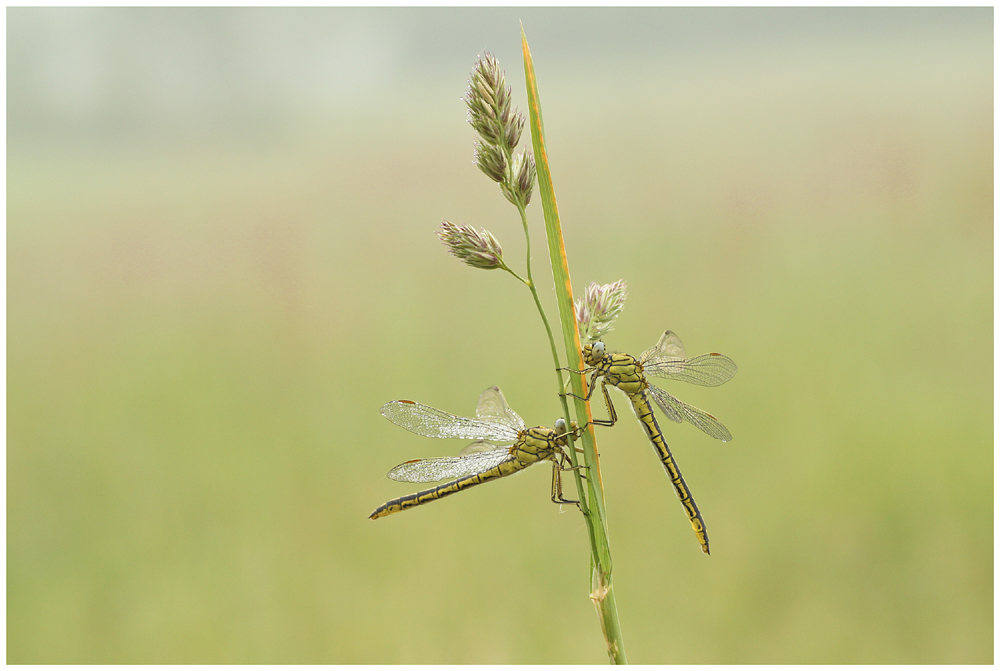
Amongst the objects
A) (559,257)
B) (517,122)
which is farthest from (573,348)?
(517,122)

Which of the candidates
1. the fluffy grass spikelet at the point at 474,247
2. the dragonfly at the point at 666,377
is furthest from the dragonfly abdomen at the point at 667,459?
the fluffy grass spikelet at the point at 474,247

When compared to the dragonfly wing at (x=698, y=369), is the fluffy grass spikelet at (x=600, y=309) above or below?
above

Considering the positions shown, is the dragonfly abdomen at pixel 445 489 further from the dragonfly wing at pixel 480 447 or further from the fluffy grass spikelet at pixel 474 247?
the fluffy grass spikelet at pixel 474 247

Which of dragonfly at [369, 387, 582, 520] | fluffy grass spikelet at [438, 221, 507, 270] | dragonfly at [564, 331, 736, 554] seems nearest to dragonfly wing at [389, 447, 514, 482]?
dragonfly at [369, 387, 582, 520]

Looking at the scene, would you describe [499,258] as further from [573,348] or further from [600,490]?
[600,490]

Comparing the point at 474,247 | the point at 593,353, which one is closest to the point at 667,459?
the point at 593,353

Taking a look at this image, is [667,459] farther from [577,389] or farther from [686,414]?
[577,389]
